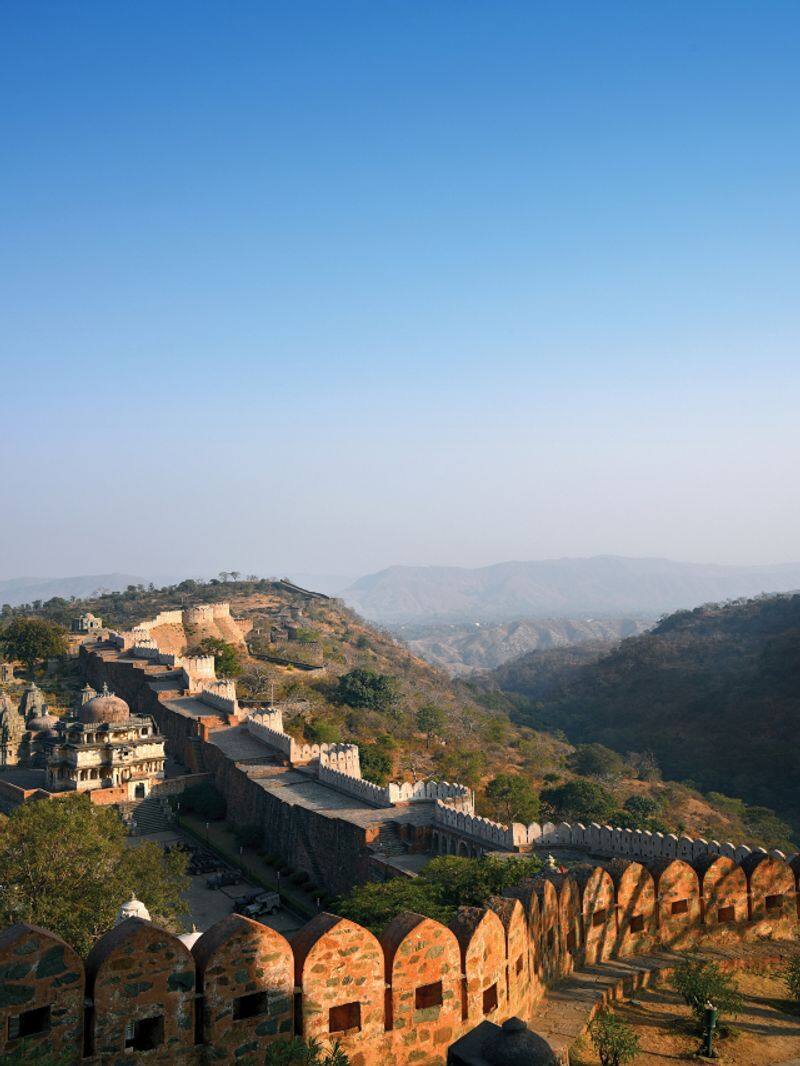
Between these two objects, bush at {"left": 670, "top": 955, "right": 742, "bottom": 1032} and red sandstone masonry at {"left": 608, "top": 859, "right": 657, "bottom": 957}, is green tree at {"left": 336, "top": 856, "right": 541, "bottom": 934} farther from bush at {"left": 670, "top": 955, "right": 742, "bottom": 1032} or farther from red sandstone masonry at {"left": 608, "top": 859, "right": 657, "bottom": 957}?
bush at {"left": 670, "top": 955, "right": 742, "bottom": 1032}

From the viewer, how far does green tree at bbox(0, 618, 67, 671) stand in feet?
146

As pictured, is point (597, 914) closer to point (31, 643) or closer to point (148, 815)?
point (148, 815)

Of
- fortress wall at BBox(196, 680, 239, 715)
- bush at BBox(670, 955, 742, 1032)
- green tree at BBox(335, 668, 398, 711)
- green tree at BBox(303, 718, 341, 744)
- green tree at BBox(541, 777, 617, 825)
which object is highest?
fortress wall at BBox(196, 680, 239, 715)

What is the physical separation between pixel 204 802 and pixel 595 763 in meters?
20.0

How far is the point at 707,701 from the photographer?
56.0 meters

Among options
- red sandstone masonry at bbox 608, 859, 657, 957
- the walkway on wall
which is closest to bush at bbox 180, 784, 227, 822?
red sandstone masonry at bbox 608, 859, 657, 957

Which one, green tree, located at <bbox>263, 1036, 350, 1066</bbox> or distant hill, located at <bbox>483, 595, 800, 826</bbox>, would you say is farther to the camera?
distant hill, located at <bbox>483, 595, 800, 826</bbox>

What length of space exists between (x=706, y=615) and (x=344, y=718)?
185 ft

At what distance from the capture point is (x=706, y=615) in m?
87.3

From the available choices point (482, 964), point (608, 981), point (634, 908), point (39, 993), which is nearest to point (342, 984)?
point (482, 964)

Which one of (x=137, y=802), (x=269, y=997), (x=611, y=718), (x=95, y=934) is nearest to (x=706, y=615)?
(x=611, y=718)

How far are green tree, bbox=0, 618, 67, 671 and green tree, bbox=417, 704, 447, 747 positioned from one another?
18.4 metres

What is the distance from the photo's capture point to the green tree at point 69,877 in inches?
600

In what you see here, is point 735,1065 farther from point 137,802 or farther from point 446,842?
point 137,802
